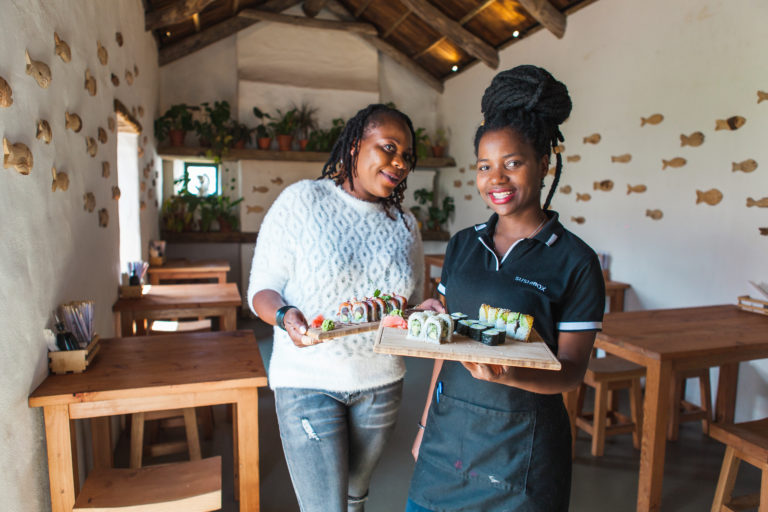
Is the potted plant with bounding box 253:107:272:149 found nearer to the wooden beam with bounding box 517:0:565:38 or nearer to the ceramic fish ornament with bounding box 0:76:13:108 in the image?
the wooden beam with bounding box 517:0:565:38

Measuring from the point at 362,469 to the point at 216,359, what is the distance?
0.82 metres

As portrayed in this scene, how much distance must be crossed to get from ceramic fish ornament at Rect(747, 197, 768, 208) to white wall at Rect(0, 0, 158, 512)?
12.9 feet

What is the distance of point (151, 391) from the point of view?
1678 mm

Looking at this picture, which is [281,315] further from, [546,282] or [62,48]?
[62,48]

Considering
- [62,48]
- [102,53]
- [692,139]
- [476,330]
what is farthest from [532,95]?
[692,139]

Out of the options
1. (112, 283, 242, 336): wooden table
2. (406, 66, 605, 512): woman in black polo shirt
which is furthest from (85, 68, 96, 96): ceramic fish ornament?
Result: (406, 66, 605, 512): woman in black polo shirt

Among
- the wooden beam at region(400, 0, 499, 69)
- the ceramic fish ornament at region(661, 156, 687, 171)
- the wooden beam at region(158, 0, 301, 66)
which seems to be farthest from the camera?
the wooden beam at region(158, 0, 301, 66)

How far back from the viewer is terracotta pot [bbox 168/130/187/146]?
19.9 feet

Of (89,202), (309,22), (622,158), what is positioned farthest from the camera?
(309,22)

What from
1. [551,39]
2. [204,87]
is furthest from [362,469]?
[204,87]

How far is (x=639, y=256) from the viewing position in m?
4.15

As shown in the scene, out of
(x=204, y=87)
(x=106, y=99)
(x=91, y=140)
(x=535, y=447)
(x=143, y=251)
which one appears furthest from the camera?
(x=204, y=87)

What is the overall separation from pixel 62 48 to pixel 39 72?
1.19 ft

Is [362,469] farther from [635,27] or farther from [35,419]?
[635,27]
